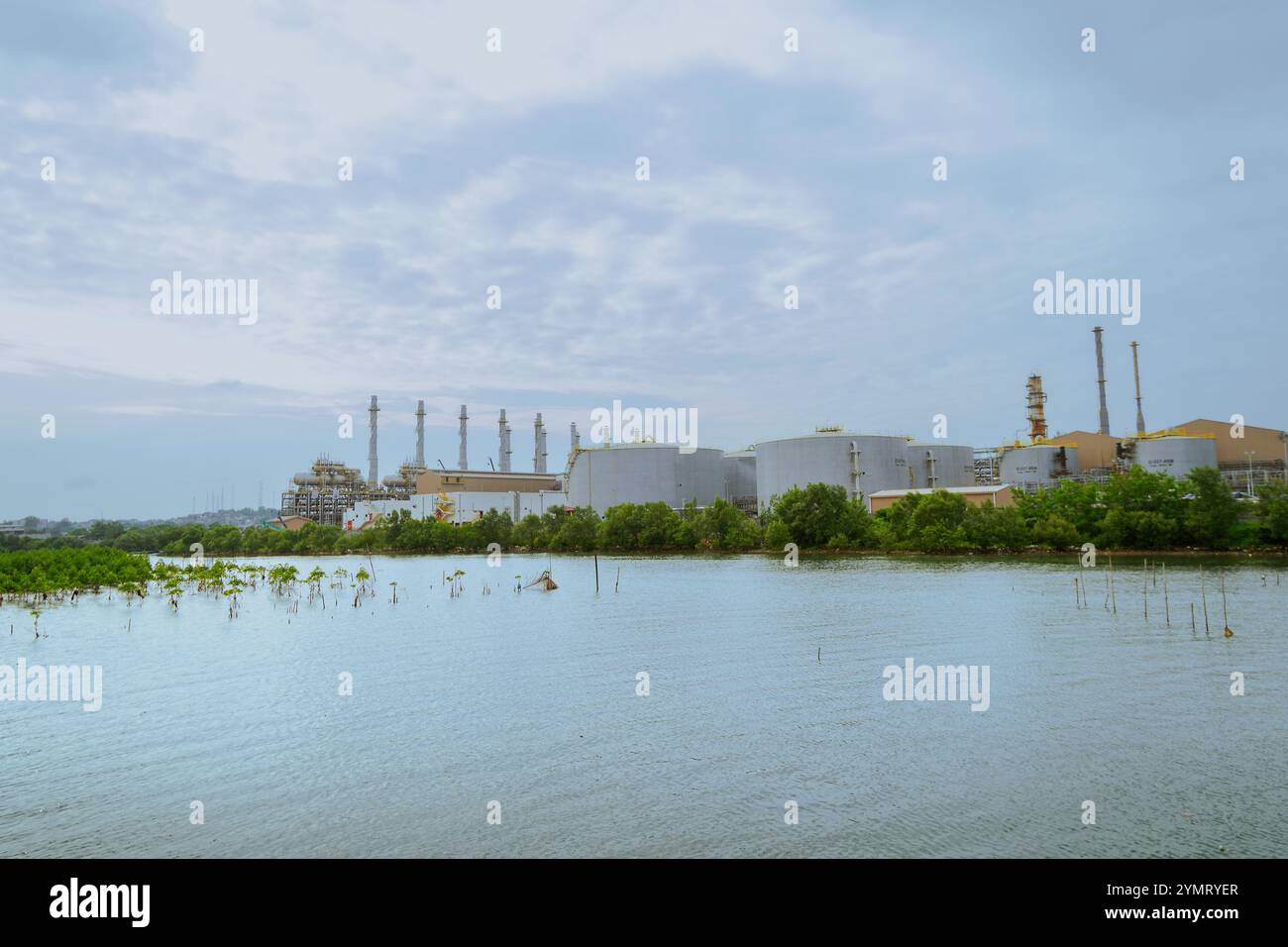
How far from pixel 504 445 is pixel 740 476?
53.7m

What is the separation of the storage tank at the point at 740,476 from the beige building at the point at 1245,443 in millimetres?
46308

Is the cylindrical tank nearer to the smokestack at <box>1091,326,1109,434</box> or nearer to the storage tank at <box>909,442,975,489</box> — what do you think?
the storage tank at <box>909,442,975,489</box>

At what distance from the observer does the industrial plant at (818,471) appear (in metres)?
78.8

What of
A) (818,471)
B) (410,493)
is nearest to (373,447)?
(410,493)

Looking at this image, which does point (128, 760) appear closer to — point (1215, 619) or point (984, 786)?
point (984, 786)

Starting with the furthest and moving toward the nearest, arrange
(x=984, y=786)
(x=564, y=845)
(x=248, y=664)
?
(x=248, y=664)
(x=984, y=786)
(x=564, y=845)


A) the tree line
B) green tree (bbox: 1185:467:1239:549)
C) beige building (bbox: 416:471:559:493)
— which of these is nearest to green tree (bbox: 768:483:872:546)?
the tree line

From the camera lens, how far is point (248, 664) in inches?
949

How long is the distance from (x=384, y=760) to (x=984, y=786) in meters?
9.68

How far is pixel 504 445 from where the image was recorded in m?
142

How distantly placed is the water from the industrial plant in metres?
50.9

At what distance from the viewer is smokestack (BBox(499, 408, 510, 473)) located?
141500 mm

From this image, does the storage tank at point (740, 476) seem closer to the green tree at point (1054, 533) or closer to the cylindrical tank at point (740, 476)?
the cylindrical tank at point (740, 476)
